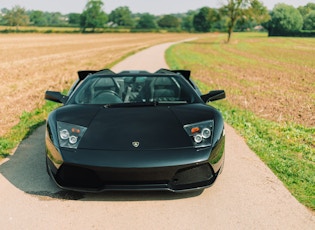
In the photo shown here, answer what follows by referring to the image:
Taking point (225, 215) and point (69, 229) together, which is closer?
point (69, 229)

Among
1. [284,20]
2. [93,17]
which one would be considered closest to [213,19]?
[284,20]

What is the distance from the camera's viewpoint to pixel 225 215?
3.56 metres

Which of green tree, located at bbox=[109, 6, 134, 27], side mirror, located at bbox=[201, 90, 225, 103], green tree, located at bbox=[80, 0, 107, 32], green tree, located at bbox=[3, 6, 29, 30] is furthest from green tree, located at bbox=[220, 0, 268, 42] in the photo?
green tree, located at bbox=[109, 6, 134, 27]

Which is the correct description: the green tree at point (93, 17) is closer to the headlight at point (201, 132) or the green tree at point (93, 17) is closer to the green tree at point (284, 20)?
the green tree at point (284, 20)

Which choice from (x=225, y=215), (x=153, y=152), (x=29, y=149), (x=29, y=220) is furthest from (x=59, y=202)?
(x=29, y=149)

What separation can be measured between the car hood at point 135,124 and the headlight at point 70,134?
2.2 inches

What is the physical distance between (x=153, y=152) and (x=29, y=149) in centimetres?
276

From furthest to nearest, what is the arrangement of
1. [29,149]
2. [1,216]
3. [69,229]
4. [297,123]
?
[297,123]
[29,149]
[1,216]
[69,229]

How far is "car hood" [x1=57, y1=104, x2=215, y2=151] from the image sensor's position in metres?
3.74

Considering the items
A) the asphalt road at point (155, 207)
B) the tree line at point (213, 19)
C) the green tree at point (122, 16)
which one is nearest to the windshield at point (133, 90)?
the asphalt road at point (155, 207)

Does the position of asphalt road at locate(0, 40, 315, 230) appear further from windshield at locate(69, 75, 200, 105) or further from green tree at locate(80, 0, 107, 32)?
green tree at locate(80, 0, 107, 32)

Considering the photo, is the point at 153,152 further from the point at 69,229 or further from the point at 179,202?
the point at 69,229

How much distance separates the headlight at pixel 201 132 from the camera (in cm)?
388

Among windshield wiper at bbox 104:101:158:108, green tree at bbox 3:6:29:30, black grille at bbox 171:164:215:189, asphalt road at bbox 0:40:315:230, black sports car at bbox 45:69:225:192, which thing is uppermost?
windshield wiper at bbox 104:101:158:108
